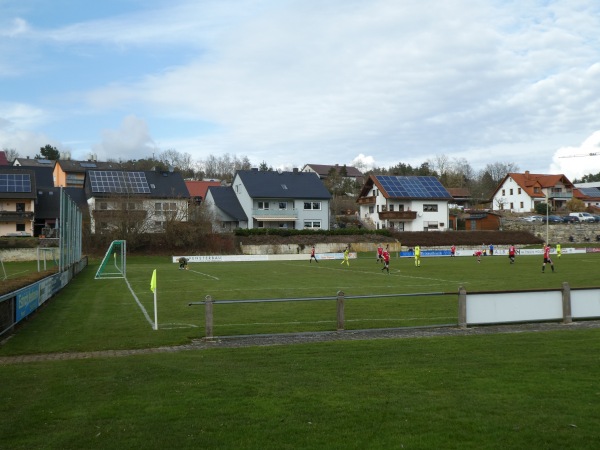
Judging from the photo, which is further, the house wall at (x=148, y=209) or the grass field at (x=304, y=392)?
the house wall at (x=148, y=209)

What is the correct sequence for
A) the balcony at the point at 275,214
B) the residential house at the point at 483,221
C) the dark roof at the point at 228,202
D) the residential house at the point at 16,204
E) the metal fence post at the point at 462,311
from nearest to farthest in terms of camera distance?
the metal fence post at the point at 462,311, the residential house at the point at 16,204, the balcony at the point at 275,214, the dark roof at the point at 228,202, the residential house at the point at 483,221

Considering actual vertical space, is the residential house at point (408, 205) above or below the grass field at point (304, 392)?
above

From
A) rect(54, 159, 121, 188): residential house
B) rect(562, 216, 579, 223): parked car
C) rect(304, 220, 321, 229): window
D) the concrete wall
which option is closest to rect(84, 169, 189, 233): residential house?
rect(304, 220, 321, 229): window

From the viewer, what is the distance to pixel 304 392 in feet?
29.4

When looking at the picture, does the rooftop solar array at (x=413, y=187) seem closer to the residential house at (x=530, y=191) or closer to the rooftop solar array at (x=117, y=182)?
the residential house at (x=530, y=191)

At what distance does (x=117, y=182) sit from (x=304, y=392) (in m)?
70.1

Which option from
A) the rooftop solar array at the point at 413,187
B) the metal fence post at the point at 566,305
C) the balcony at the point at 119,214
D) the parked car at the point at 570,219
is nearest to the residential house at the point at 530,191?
the parked car at the point at 570,219

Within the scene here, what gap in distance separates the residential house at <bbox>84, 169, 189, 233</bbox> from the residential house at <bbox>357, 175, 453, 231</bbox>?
92.9ft

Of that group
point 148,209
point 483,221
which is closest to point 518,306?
point 148,209

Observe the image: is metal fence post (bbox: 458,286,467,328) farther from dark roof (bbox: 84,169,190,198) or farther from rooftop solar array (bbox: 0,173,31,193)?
rooftop solar array (bbox: 0,173,31,193)

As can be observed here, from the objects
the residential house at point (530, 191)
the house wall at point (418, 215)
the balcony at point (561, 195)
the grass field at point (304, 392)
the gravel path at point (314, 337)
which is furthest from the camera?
the balcony at point (561, 195)

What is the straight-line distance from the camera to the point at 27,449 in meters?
6.64

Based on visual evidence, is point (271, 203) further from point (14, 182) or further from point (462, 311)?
point (462, 311)

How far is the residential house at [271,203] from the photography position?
262ft
